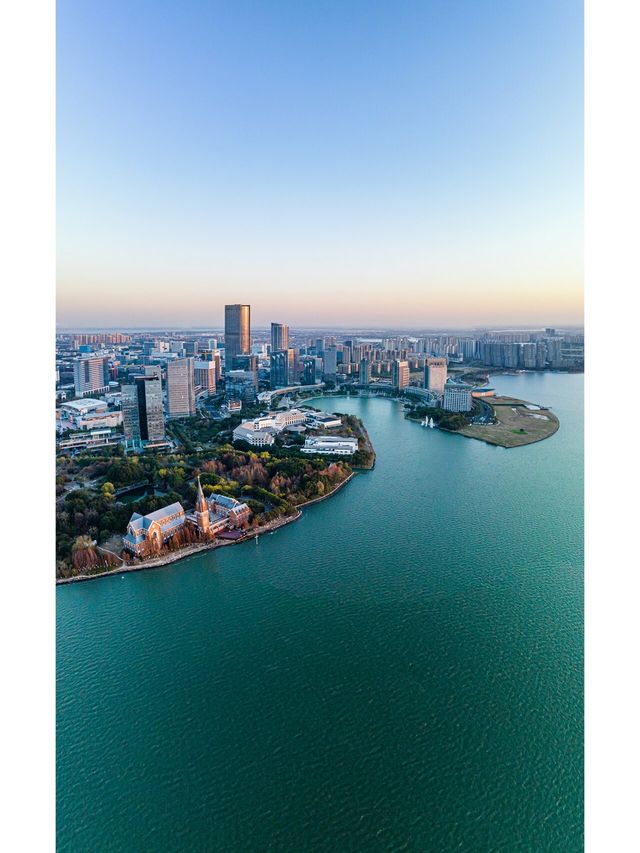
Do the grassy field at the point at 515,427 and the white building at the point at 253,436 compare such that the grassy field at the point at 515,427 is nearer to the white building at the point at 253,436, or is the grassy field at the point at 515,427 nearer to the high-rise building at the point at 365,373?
the white building at the point at 253,436

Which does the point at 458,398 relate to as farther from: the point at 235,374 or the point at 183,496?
the point at 183,496

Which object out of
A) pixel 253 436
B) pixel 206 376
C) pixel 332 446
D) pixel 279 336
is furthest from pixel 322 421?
pixel 279 336

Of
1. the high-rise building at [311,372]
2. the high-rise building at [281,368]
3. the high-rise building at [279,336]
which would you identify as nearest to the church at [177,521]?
the high-rise building at [281,368]

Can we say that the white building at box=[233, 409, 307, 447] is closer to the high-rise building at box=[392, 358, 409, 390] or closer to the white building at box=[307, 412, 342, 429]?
the white building at box=[307, 412, 342, 429]

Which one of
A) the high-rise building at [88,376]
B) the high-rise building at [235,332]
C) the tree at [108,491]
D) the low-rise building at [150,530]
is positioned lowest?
the low-rise building at [150,530]

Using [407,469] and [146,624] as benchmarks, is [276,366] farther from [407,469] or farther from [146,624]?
[146,624]

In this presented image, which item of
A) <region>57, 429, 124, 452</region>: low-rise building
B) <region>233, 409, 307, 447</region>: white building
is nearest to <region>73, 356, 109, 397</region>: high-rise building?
<region>57, 429, 124, 452</region>: low-rise building
